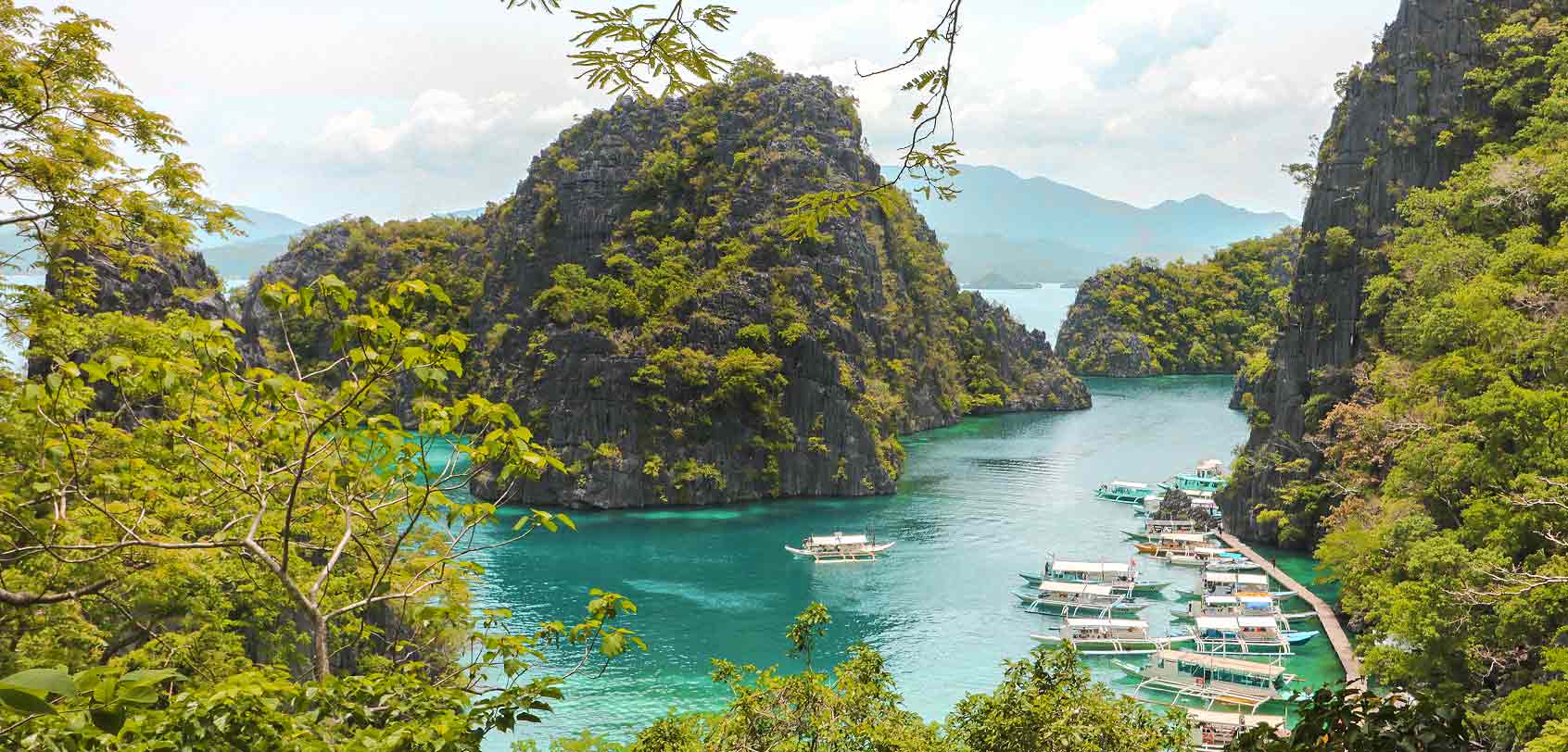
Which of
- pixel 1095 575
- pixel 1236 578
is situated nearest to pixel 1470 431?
pixel 1236 578

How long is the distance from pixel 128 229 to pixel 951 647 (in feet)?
66.1

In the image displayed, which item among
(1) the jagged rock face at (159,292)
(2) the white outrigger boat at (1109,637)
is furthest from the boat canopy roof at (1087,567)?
(1) the jagged rock face at (159,292)

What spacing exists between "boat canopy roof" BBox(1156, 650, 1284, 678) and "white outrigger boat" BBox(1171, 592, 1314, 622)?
9.25 feet

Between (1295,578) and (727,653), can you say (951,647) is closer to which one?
(727,653)

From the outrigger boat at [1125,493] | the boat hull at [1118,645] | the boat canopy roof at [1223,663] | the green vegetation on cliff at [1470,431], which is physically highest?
the green vegetation on cliff at [1470,431]

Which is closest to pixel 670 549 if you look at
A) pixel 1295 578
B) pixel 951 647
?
pixel 951 647

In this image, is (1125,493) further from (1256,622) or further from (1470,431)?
(1470,431)

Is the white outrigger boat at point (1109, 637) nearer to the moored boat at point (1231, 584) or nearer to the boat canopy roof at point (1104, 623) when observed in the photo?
the boat canopy roof at point (1104, 623)

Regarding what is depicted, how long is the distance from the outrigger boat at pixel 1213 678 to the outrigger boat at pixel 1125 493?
61.4 ft

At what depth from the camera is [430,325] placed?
192 ft

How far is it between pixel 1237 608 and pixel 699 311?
25770 millimetres

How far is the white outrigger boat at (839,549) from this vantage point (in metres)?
32.8

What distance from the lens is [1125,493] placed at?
1626 inches

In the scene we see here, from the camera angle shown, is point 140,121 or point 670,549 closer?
point 140,121
